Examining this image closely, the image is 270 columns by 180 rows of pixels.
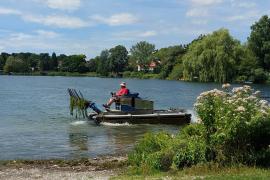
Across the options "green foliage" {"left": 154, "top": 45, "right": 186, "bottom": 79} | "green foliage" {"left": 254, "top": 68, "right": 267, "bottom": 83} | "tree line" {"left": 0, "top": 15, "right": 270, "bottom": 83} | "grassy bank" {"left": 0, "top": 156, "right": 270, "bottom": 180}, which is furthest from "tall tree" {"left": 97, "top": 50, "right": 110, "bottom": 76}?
"grassy bank" {"left": 0, "top": 156, "right": 270, "bottom": 180}

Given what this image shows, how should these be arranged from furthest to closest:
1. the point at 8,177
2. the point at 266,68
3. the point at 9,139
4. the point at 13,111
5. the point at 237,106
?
the point at 266,68 < the point at 13,111 < the point at 9,139 < the point at 8,177 < the point at 237,106

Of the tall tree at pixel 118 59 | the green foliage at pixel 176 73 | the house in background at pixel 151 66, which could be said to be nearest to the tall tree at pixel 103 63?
the tall tree at pixel 118 59

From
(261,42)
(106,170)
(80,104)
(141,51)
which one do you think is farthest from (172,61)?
(106,170)

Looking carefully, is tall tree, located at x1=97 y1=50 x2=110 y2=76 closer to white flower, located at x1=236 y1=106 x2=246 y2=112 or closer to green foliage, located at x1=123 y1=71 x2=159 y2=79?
green foliage, located at x1=123 y1=71 x2=159 y2=79

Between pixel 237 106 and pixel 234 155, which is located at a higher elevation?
pixel 237 106

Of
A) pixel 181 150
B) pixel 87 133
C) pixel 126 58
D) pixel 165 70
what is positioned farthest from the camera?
pixel 126 58

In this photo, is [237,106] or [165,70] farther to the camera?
[165,70]

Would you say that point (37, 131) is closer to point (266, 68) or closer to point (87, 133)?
point (87, 133)

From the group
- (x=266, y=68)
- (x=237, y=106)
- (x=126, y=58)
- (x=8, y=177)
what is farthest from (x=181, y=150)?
(x=126, y=58)

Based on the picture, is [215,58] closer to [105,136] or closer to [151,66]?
[105,136]

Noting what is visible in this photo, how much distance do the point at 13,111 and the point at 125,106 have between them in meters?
15.6

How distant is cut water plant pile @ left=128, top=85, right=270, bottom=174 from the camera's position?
11.9 m

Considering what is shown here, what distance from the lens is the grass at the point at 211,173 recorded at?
11.1 meters

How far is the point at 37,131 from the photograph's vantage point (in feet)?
90.5
